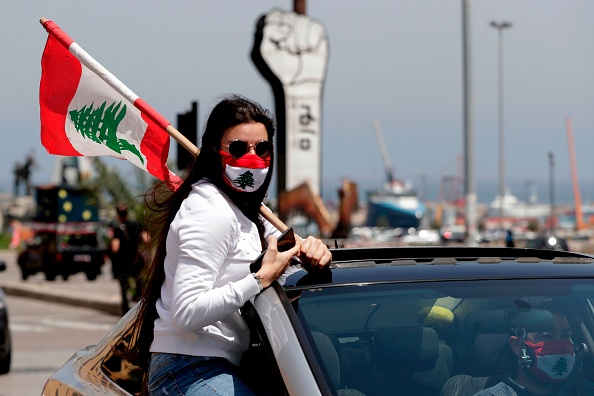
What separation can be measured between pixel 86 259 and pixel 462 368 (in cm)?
2967

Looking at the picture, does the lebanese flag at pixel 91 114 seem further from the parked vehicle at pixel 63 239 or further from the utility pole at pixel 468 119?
the parked vehicle at pixel 63 239

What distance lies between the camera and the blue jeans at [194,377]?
332cm

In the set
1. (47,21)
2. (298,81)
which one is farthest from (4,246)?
(47,21)

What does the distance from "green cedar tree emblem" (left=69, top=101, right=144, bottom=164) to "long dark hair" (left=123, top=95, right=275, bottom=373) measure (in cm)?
115

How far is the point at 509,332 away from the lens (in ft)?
11.7

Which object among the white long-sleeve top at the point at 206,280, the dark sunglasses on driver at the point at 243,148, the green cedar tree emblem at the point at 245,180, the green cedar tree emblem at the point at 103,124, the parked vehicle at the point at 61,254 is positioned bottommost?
the parked vehicle at the point at 61,254

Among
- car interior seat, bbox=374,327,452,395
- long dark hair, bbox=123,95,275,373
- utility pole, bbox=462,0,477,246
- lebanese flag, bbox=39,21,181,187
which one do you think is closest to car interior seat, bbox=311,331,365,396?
car interior seat, bbox=374,327,452,395

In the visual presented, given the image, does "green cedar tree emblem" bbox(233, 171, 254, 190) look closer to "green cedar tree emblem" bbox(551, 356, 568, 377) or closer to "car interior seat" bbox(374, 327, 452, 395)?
"car interior seat" bbox(374, 327, 452, 395)

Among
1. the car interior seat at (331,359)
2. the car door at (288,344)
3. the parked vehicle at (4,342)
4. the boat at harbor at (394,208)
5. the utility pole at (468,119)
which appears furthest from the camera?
the boat at harbor at (394,208)

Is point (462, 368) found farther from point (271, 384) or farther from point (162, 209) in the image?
point (162, 209)

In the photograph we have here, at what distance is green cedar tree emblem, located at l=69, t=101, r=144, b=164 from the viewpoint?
193 inches

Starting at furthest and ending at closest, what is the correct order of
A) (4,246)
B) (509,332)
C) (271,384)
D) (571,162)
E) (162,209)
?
1. (571,162)
2. (4,246)
3. (162,209)
4. (509,332)
5. (271,384)

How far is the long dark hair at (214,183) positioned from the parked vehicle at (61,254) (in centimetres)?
2878

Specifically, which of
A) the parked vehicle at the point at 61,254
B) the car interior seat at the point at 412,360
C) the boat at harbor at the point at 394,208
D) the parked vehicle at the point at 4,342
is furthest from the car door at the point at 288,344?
the boat at harbor at the point at 394,208
